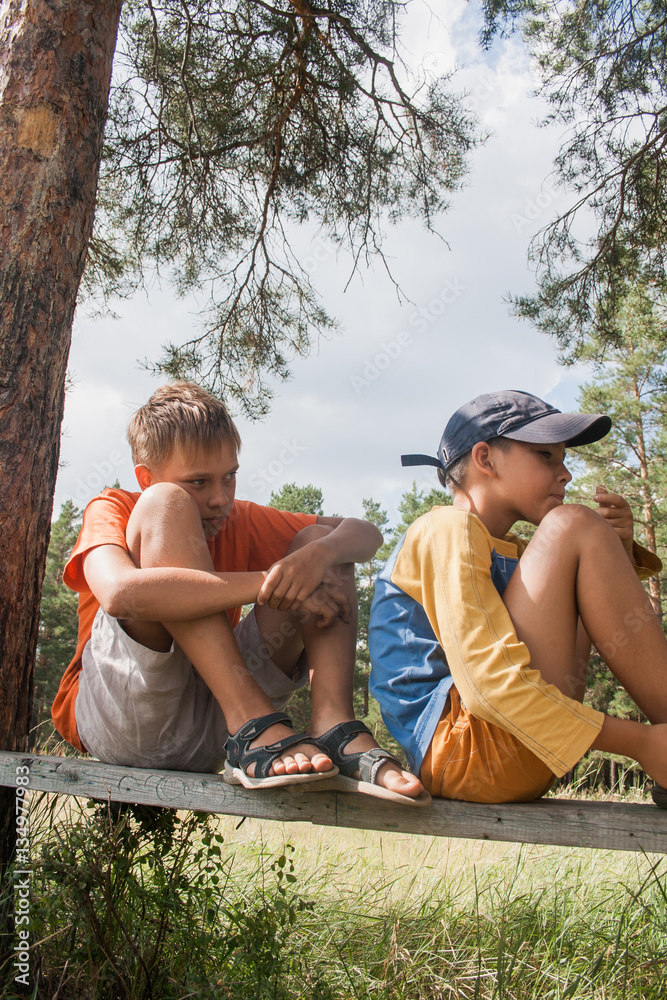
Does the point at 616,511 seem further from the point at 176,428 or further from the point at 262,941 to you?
the point at 262,941

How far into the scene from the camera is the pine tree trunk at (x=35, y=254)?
71.5 inches

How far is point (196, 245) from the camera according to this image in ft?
13.7

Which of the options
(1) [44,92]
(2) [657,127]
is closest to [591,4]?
(2) [657,127]

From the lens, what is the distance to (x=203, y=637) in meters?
1.56

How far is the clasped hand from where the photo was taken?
160 centimetres

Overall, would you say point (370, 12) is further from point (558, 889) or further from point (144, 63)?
point (558, 889)

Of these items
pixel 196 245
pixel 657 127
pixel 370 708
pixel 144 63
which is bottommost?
pixel 370 708

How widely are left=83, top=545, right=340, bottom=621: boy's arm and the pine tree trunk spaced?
0.41 metres

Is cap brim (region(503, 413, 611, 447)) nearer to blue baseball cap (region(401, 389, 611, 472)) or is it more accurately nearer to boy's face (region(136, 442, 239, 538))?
blue baseball cap (region(401, 389, 611, 472))

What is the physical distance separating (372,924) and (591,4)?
174 inches

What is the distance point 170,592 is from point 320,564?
37 centimetres

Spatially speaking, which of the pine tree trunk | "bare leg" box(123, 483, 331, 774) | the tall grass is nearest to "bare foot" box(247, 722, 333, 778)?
"bare leg" box(123, 483, 331, 774)

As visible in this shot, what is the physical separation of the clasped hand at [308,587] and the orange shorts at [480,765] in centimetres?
37

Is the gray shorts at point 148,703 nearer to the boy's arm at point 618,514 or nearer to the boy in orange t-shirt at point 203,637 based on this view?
the boy in orange t-shirt at point 203,637
